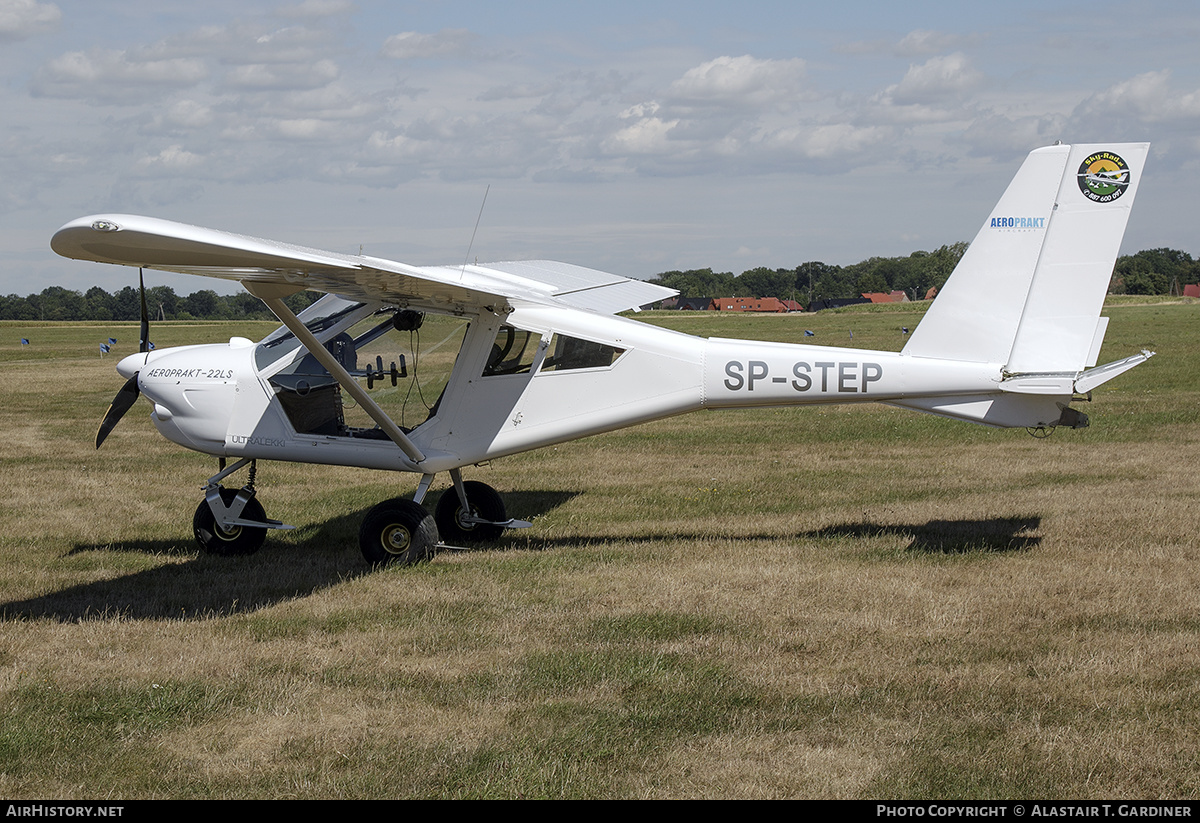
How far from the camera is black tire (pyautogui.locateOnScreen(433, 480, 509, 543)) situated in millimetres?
9656

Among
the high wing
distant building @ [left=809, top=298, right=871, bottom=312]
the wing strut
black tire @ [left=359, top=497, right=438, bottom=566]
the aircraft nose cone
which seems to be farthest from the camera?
distant building @ [left=809, top=298, right=871, bottom=312]

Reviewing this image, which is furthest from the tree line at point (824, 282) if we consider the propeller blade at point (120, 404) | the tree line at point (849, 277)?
the propeller blade at point (120, 404)

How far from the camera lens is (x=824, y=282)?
15575 cm

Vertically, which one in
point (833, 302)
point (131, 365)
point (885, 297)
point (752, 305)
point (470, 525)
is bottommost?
point (470, 525)

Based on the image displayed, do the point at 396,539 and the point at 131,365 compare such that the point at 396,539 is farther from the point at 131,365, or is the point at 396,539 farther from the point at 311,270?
the point at 131,365

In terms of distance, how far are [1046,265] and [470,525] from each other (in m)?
5.35

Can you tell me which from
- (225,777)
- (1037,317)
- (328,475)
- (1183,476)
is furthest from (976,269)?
(328,475)

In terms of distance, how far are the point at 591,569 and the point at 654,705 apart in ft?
9.22

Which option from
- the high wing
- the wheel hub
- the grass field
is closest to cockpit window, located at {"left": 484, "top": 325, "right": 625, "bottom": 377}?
the high wing

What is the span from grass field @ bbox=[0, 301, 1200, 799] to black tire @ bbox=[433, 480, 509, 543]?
253 millimetres

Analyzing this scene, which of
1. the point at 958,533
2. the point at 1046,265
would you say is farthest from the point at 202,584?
the point at 1046,265

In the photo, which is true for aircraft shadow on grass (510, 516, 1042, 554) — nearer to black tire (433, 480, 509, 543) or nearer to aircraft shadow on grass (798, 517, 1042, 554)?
aircraft shadow on grass (798, 517, 1042, 554)

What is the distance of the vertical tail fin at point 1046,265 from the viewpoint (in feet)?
24.5

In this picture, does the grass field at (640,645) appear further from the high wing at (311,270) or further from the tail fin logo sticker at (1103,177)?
the tail fin logo sticker at (1103,177)
